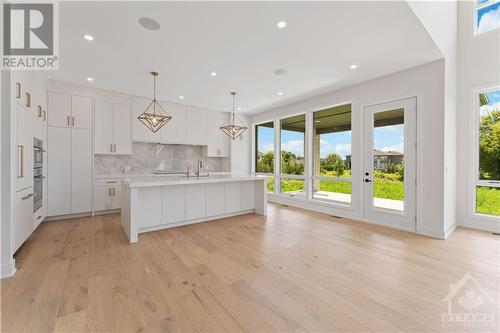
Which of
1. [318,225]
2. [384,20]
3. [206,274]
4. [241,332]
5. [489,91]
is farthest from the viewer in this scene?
[318,225]

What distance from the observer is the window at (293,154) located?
5707 millimetres

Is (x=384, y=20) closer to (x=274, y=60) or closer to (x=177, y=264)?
(x=274, y=60)

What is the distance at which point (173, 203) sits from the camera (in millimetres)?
3680

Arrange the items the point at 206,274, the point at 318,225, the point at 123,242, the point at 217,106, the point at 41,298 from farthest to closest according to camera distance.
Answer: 1. the point at 217,106
2. the point at 318,225
3. the point at 123,242
4. the point at 206,274
5. the point at 41,298

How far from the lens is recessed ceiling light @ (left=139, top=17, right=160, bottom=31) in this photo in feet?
7.81

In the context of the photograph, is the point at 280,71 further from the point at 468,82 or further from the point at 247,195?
the point at 468,82

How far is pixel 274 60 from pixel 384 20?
4.86ft

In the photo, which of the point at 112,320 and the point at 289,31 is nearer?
the point at 112,320

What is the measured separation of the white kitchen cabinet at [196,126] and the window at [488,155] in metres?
6.04

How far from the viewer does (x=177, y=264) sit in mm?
2412

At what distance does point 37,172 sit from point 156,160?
98.6 inches

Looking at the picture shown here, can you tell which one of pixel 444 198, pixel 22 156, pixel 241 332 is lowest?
pixel 241 332

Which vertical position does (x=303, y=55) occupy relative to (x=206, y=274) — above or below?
above

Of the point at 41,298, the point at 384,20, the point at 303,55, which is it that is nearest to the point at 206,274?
the point at 41,298
